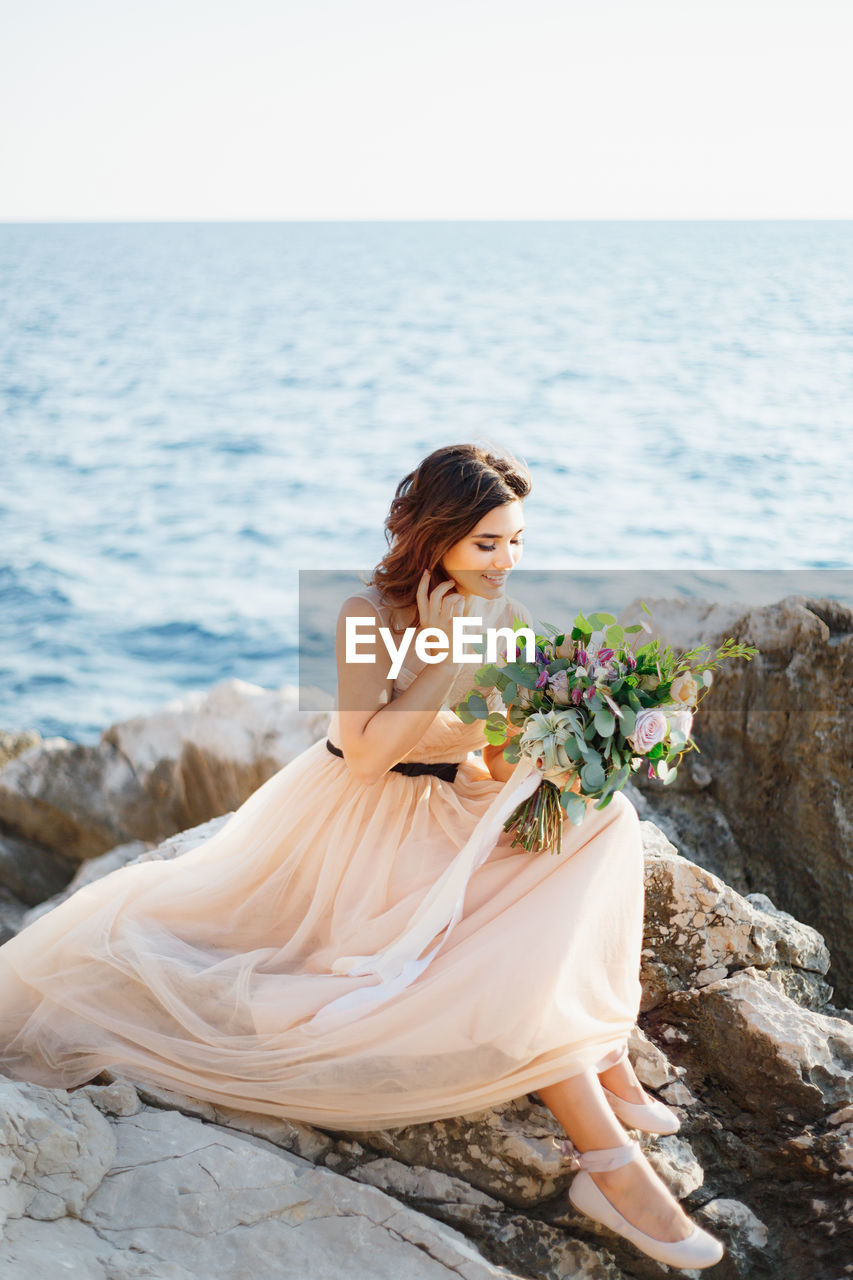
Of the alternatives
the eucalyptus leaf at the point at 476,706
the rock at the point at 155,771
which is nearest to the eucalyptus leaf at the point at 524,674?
the eucalyptus leaf at the point at 476,706

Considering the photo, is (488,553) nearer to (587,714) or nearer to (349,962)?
(587,714)

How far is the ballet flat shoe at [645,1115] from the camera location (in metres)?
3.12

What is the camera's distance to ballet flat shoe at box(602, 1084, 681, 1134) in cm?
312

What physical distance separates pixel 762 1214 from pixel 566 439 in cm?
2162

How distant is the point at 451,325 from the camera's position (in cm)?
4028

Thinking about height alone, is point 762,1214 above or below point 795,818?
below

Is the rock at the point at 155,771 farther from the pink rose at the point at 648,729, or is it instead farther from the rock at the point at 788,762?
the pink rose at the point at 648,729

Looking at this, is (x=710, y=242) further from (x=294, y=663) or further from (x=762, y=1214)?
(x=762, y=1214)

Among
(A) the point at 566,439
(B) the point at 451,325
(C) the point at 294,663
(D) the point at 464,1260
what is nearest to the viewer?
(D) the point at 464,1260

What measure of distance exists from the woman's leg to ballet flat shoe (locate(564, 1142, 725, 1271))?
1 cm

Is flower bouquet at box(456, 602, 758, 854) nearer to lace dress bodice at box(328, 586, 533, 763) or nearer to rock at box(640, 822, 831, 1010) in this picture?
lace dress bodice at box(328, 586, 533, 763)

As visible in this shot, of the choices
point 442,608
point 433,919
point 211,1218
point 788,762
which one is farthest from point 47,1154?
point 788,762

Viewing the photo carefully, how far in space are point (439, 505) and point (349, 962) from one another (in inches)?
50.3

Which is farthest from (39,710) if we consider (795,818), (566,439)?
(566,439)
